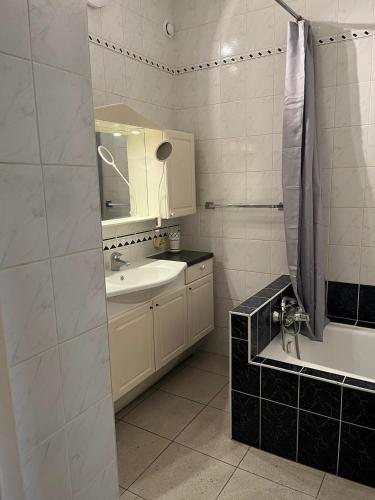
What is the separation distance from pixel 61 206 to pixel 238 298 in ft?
7.49

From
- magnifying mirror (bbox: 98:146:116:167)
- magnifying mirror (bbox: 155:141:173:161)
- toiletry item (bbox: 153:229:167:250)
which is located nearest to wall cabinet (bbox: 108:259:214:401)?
toiletry item (bbox: 153:229:167:250)

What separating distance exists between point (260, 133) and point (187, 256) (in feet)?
3.39

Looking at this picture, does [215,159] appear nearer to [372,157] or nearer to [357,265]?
[372,157]

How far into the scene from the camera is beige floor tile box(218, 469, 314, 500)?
5.68 ft

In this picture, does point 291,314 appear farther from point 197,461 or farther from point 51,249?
point 51,249

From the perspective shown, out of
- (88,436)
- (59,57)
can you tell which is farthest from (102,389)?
(59,57)

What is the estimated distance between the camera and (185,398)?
253cm

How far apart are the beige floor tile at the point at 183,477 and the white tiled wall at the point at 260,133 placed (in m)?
1.21

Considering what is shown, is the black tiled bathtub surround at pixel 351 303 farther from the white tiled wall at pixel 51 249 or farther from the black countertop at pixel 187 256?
the white tiled wall at pixel 51 249

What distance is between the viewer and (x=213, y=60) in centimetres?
276

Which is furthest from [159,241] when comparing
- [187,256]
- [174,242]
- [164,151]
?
[164,151]

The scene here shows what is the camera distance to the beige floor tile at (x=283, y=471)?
70.7 inches

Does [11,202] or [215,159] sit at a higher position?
[215,159]

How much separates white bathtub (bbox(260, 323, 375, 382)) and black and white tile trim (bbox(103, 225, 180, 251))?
3.84 ft
